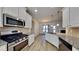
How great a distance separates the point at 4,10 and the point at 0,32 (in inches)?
28.2

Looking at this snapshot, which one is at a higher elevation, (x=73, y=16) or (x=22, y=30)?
(x=73, y=16)

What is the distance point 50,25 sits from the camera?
600 inches

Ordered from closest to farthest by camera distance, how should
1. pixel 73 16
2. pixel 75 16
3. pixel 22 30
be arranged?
pixel 75 16 < pixel 73 16 < pixel 22 30

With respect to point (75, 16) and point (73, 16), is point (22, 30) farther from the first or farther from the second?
point (75, 16)

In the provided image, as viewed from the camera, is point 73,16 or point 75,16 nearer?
point 75,16

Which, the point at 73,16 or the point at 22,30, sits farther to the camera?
the point at 22,30

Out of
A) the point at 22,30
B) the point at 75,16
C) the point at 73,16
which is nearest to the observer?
the point at 75,16

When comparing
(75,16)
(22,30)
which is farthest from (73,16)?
(22,30)
